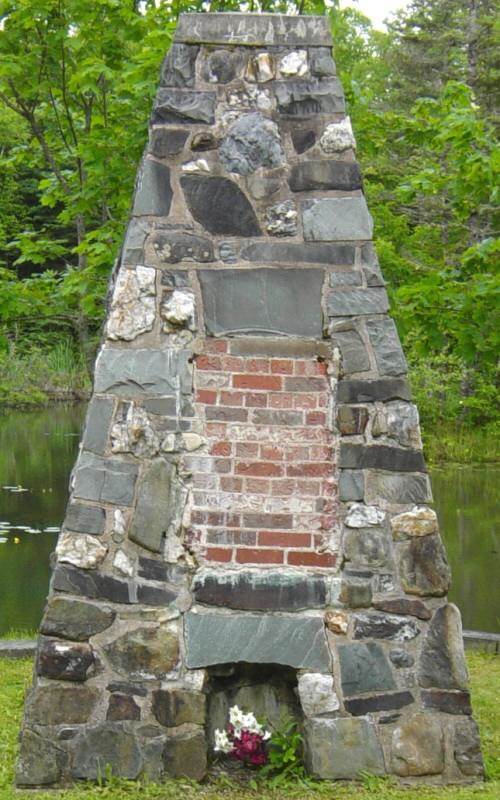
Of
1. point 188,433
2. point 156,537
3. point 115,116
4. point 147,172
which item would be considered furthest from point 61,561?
point 115,116

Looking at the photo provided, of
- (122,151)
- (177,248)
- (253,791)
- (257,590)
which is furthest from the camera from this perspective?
(122,151)

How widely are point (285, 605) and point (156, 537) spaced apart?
63 centimetres

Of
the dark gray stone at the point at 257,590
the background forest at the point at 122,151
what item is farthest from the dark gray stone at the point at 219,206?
the background forest at the point at 122,151

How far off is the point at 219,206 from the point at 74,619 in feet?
6.23

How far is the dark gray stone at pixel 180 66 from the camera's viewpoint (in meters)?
4.81

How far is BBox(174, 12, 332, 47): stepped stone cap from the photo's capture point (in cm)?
480

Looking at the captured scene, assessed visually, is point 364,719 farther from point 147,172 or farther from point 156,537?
point 147,172

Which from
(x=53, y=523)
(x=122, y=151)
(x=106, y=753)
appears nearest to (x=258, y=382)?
(x=106, y=753)

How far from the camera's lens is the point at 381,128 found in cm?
887

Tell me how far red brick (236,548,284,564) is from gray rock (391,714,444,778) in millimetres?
893

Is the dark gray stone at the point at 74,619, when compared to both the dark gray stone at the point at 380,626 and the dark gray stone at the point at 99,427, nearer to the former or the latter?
the dark gray stone at the point at 99,427

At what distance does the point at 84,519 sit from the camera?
462 cm

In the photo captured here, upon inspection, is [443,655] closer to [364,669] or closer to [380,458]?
[364,669]

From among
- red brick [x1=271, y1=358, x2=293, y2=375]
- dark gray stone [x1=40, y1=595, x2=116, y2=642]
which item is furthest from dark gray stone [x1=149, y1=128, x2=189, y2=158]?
dark gray stone [x1=40, y1=595, x2=116, y2=642]
